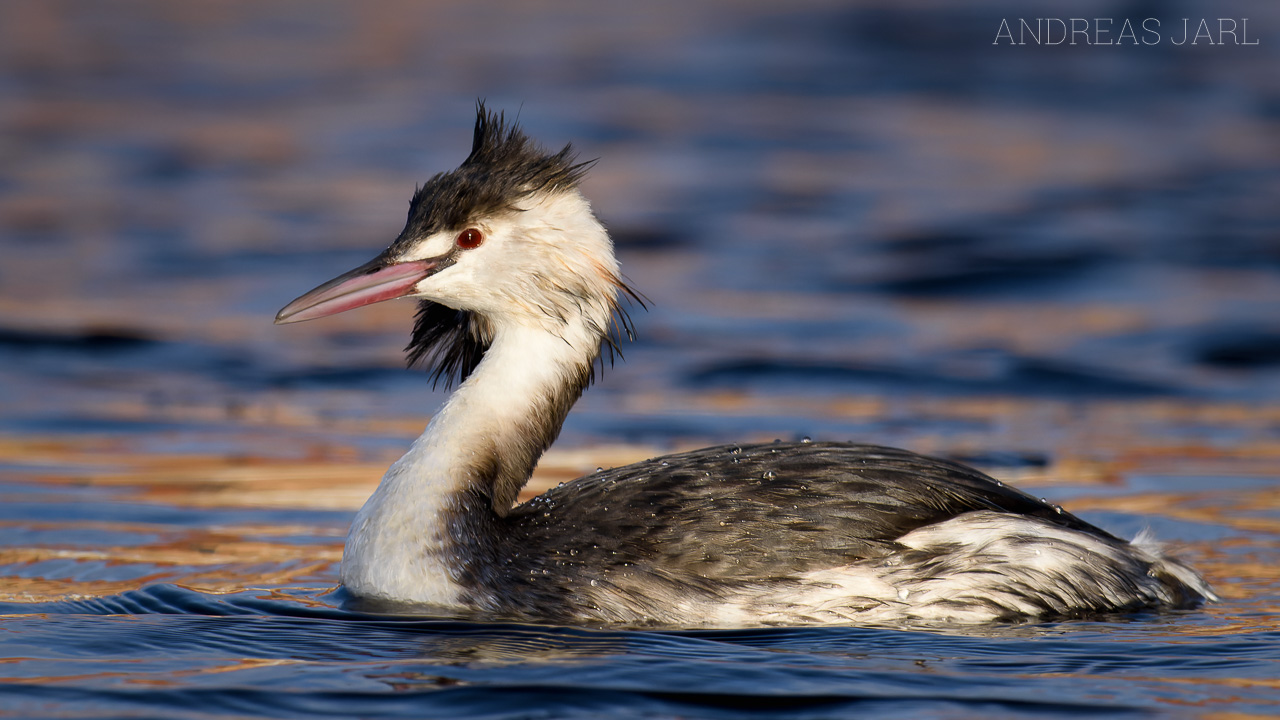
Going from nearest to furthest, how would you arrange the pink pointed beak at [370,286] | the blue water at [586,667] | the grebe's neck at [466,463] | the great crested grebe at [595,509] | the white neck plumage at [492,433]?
the blue water at [586,667]
the great crested grebe at [595,509]
the grebe's neck at [466,463]
the white neck plumage at [492,433]
the pink pointed beak at [370,286]

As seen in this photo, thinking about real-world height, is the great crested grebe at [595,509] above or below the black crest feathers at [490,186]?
below

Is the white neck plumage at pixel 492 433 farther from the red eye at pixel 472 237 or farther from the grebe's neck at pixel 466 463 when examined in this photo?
the red eye at pixel 472 237

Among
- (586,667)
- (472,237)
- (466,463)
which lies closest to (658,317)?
(472,237)

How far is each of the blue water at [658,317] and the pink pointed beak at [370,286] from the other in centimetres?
116

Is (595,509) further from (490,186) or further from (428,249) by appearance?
(490,186)

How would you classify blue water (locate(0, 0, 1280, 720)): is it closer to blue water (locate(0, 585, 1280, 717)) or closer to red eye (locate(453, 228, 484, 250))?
blue water (locate(0, 585, 1280, 717))

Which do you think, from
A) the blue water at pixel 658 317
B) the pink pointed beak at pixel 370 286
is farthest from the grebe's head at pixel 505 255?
the blue water at pixel 658 317

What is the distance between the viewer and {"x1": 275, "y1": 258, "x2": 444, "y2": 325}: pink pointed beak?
724cm

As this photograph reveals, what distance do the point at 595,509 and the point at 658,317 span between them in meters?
8.40

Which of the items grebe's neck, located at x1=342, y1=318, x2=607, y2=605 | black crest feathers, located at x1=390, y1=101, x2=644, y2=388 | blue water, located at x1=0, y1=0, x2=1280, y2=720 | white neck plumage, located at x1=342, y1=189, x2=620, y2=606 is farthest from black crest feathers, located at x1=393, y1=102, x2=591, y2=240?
blue water, located at x1=0, y1=0, x2=1280, y2=720

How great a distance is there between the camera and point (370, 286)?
23.9 feet

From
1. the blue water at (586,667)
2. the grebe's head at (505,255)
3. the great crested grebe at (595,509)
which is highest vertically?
the grebe's head at (505,255)

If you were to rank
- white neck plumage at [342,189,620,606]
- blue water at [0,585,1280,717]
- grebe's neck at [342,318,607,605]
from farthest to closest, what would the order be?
1. white neck plumage at [342,189,620,606]
2. grebe's neck at [342,318,607,605]
3. blue water at [0,585,1280,717]

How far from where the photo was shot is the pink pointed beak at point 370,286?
724cm
